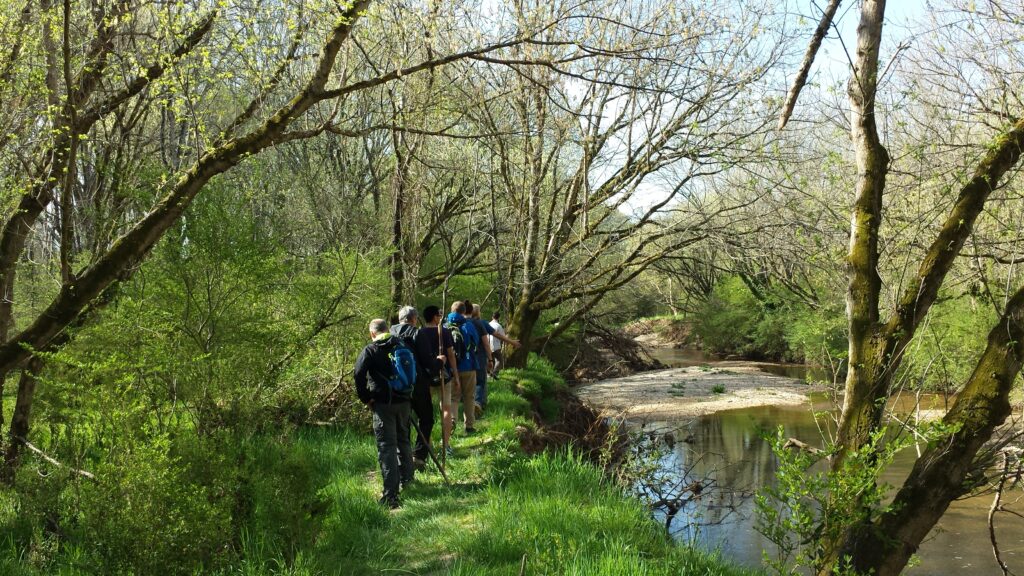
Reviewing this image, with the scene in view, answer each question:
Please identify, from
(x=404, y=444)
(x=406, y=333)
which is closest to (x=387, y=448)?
(x=404, y=444)

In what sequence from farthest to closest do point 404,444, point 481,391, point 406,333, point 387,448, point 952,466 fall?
point 481,391 → point 406,333 → point 404,444 → point 387,448 → point 952,466

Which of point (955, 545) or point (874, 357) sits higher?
point (874, 357)

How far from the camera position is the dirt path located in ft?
69.8

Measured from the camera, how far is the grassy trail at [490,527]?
5355 mm

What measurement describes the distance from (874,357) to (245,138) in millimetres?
5160

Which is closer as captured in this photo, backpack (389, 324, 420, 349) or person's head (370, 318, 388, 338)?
person's head (370, 318, 388, 338)

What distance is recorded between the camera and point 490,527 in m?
6.21

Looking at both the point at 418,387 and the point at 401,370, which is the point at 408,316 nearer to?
the point at 418,387

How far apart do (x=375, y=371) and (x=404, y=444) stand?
893 millimetres

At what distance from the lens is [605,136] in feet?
51.3

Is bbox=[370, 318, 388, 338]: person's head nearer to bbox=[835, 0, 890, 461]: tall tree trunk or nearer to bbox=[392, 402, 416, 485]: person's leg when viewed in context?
bbox=[392, 402, 416, 485]: person's leg

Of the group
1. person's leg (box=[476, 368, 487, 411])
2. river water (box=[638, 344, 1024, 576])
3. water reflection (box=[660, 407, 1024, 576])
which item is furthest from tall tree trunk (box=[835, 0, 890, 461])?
person's leg (box=[476, 368, 487, 411])

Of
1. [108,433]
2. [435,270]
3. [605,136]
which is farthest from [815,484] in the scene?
[435,270]

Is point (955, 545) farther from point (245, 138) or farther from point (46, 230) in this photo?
point (46, 230)
